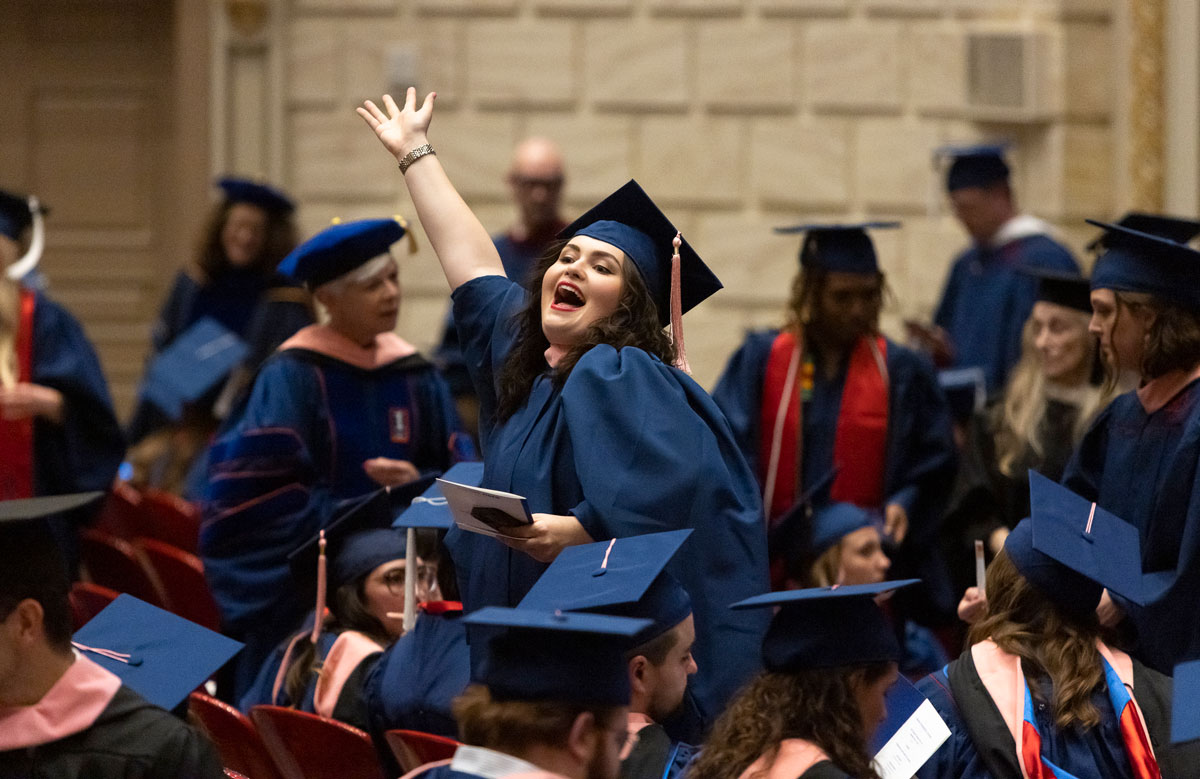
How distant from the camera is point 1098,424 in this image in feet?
13.5

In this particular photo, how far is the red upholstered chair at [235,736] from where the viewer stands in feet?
11.1

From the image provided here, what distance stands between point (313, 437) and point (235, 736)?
148cm

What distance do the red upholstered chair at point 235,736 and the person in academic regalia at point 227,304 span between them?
3774mm

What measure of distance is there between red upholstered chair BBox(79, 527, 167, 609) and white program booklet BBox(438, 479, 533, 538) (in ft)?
7.73

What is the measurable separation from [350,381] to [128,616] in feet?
6.09

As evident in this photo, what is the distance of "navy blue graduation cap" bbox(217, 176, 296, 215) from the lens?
745 cm

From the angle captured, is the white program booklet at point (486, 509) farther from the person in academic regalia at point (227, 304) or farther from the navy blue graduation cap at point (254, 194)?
the navy blue graduation cap at point (254, 194)

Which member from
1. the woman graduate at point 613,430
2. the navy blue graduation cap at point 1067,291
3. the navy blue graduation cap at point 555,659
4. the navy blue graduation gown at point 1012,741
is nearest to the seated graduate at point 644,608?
the woman graduate at point 613,430

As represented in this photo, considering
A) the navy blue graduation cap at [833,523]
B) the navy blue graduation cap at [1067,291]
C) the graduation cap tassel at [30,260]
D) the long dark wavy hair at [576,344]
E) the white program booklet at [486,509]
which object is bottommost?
the navy blue graduation cap at [833,523]

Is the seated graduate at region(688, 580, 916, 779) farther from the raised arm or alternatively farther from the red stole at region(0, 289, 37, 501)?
the red stole at region(0, 289, 37, 501)

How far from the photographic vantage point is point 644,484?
322 centimetres

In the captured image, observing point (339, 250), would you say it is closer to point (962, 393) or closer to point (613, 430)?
point (613, 430)

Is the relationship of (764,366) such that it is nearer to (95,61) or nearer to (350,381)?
(350,381)

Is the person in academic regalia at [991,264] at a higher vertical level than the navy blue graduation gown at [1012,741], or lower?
higher
